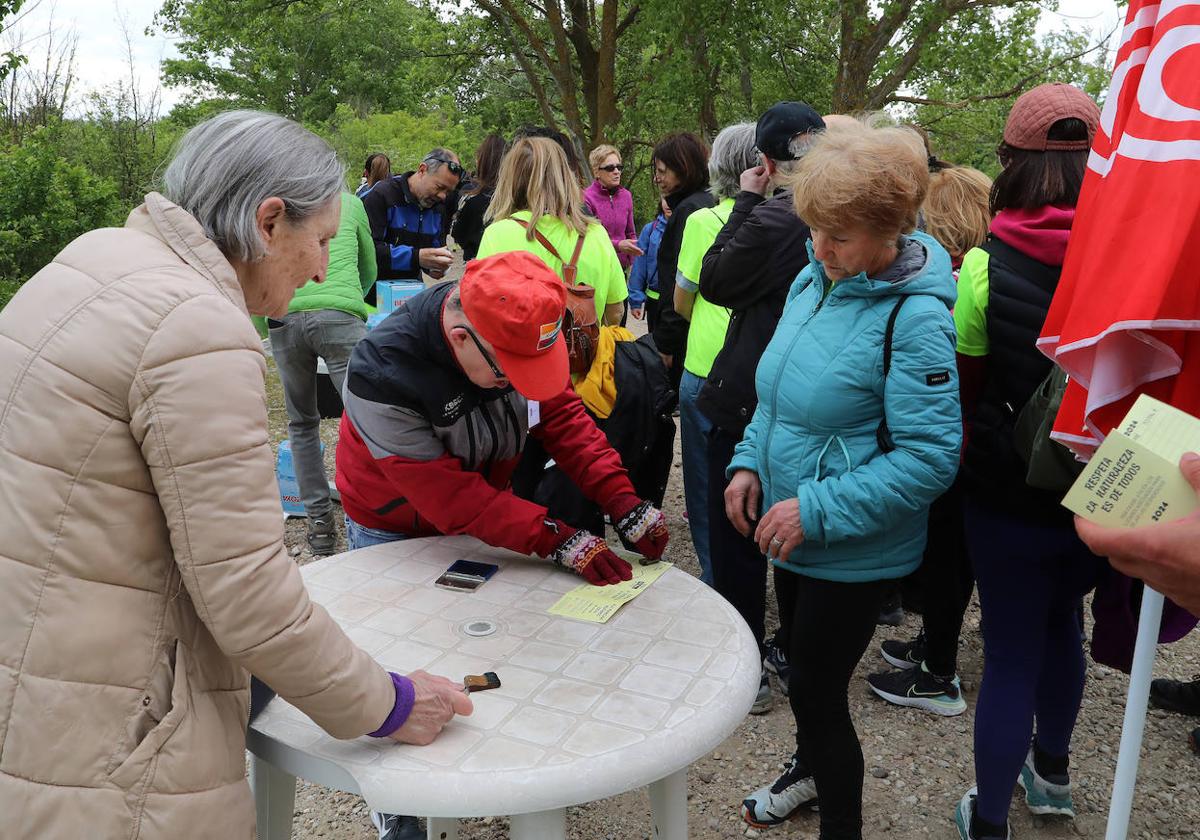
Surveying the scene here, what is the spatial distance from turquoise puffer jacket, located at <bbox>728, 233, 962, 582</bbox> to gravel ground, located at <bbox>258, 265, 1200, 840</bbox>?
950 millimetres

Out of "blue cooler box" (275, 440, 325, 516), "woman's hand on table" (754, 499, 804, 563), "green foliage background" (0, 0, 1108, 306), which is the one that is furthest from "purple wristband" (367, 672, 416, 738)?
"green foliage background" (0, 0, 1108, 306)

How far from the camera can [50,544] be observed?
1.16 m

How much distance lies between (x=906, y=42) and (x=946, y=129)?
2935mm

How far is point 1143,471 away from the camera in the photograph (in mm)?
1145

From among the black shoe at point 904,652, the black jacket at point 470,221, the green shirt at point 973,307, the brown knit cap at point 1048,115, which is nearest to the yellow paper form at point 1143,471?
the green shirt at point 973,307

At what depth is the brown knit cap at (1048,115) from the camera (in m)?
1.95

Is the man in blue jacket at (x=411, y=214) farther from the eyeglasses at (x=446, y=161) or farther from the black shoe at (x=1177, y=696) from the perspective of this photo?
the black shoe at (x=1177, y=696)

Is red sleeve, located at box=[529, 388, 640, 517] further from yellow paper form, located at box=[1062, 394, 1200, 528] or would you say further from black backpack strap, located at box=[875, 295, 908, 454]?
yellow paper form, located at box=[1062, 394, 1200, 528]

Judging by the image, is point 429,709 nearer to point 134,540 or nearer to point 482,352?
point 134,540

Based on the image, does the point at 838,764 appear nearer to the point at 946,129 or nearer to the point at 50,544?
the point at 50,544

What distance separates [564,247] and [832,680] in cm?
196

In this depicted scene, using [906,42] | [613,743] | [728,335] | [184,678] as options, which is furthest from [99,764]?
[906,42]

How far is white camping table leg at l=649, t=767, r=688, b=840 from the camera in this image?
1.71 m

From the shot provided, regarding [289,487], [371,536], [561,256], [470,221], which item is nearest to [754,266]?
[561,256]
